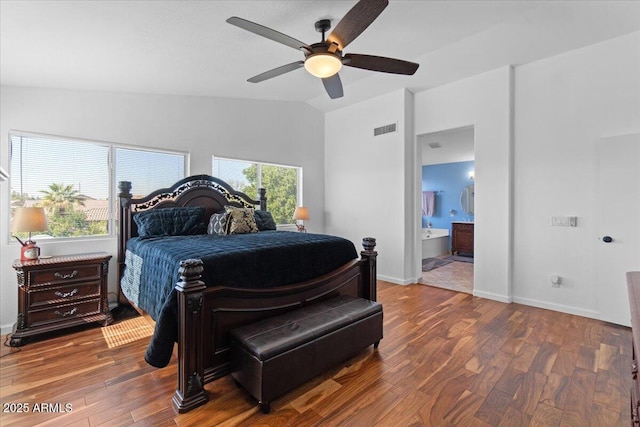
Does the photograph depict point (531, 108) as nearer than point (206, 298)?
No

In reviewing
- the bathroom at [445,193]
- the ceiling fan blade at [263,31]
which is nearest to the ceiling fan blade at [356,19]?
the ceiling fan blade at [263,31]

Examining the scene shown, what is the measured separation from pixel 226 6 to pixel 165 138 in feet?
7.16

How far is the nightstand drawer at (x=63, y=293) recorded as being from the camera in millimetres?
2635

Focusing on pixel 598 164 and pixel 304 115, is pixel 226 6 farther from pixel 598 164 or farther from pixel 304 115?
pixel 598 164

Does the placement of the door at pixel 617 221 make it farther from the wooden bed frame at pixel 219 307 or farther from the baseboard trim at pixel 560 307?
the wooden bed frame at pixel 219 307

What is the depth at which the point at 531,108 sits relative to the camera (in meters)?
3.57

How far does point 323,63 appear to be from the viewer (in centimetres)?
234

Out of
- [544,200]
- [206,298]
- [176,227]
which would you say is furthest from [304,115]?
[206,298]

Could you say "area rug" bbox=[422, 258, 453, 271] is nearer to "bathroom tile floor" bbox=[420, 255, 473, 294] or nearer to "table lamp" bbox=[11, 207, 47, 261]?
"bathroom tile floor" bbox=[420, 255, 473, 294]

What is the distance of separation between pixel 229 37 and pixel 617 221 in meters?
4.18

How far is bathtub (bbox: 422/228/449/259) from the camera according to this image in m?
6.60

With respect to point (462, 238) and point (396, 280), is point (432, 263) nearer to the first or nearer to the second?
point (462, 238)

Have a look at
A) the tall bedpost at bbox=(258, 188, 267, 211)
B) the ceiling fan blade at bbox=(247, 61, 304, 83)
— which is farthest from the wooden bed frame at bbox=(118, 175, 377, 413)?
the tall bedpost at bbox=(258, 188, 267, 211)

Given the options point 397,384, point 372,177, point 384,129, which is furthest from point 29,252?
point 384,129
